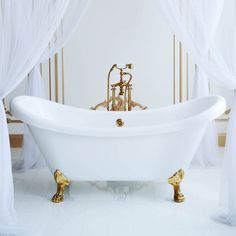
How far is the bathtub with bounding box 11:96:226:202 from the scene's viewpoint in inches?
122

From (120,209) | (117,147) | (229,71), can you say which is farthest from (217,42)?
(120,209)

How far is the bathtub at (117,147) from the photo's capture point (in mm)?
3088

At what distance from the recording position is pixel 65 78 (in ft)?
15.9

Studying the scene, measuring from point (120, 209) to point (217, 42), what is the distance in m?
1.24

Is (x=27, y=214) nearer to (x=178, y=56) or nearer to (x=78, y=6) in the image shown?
(x=78, y=6)

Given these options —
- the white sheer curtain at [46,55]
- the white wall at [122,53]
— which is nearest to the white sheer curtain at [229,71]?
the white sheer curtain at [46,55]

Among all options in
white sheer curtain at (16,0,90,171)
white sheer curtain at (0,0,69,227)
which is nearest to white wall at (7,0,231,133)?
white sheer curtain at (16,0,90,171)

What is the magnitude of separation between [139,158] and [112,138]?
0.24 metres

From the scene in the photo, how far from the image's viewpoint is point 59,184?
3295 millimetres

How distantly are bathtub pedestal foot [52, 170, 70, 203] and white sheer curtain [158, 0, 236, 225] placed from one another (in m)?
1.09

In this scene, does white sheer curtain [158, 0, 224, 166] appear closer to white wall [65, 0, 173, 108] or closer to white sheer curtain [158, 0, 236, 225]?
white sheer curtain [158, 0, 236, 225]

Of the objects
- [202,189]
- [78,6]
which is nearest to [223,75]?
[202,189]

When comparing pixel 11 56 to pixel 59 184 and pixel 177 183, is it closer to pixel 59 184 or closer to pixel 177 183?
pixel 59 184

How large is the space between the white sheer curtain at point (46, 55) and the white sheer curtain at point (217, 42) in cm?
88
